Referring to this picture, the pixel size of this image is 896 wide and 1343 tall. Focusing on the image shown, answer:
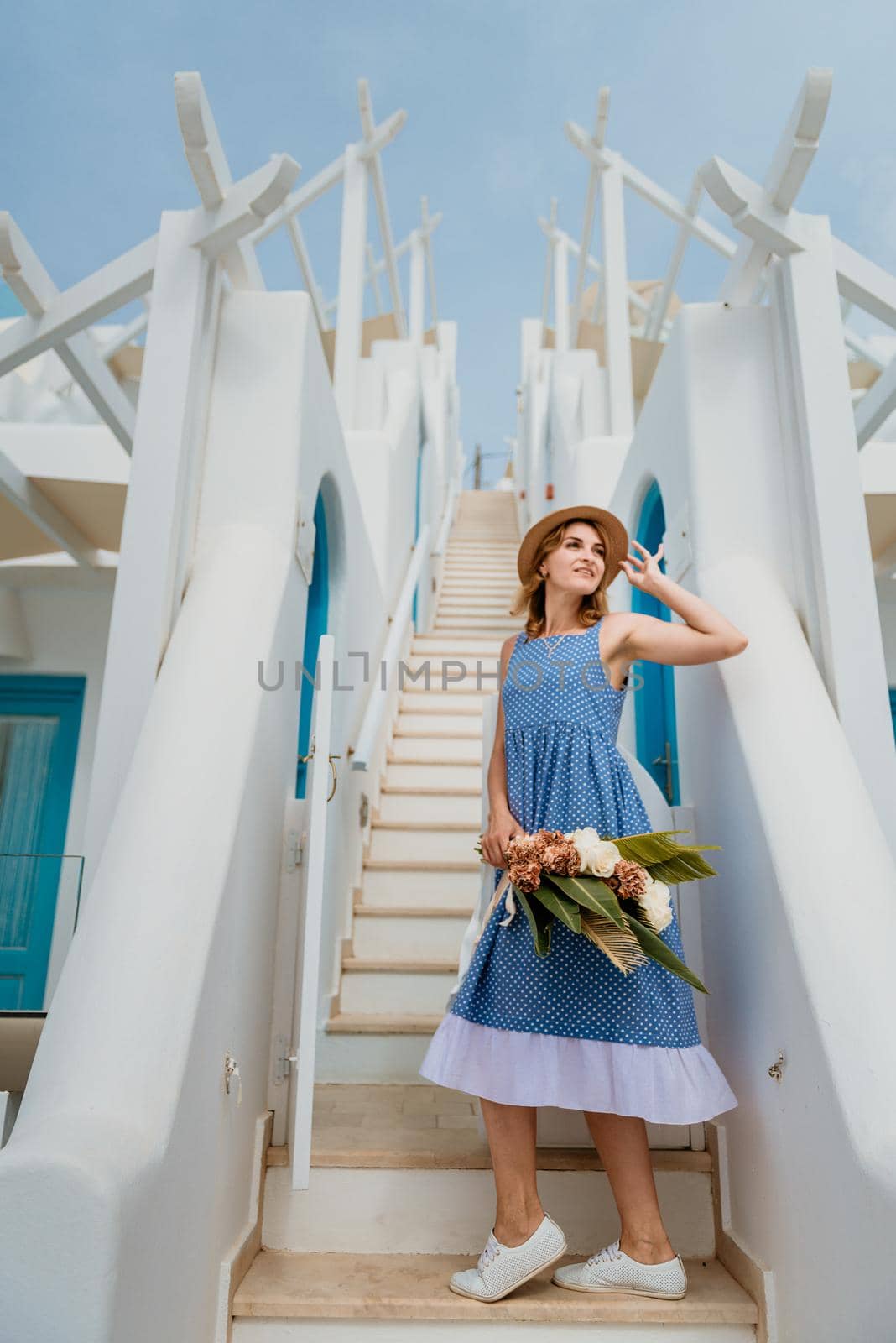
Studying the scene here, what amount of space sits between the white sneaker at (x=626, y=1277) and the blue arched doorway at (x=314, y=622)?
5.49 feet

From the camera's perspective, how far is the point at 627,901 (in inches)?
74.7

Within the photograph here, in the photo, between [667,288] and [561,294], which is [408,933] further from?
[561,294]

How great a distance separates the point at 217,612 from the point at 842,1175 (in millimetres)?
1697

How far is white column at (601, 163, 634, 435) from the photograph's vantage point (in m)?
6.02

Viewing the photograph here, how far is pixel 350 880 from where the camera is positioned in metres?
3.48

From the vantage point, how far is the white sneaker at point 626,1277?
5.98ft

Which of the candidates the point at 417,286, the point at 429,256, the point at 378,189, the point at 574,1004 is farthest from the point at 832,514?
the point at 429,256

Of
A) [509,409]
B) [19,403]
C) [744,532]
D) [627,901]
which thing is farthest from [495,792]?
[509,409]

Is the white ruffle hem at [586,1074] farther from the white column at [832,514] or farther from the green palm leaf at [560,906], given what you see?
the white column at [832,514]

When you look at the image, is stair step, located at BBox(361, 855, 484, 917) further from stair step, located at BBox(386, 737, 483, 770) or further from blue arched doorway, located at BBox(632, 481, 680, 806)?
stair step, located at BBox(386, 737, 483, 770)

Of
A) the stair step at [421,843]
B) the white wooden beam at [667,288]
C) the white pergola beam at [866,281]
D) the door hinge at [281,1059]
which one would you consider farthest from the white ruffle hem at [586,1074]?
the white wooden beam at [667,288]

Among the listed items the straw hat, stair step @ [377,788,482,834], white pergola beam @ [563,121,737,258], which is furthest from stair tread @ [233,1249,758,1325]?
white pergola beam @ [563,121,737,258]

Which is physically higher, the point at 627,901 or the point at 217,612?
the point at 217,612

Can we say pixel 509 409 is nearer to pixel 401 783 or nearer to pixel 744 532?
pixel 401 783
